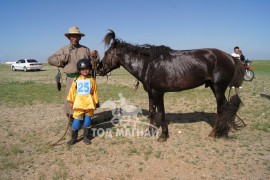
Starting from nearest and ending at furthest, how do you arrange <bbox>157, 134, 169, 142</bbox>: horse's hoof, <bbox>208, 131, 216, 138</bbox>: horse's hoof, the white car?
<bbox>157, 134, 169, 142</bbox>: horse's hoof < <bbox>208, 131, 216, 138</bbox>: horse's hoof < the white car

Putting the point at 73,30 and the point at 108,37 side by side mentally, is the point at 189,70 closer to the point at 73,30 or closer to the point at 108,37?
the point at 108,37

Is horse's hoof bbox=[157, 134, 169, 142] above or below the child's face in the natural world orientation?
below

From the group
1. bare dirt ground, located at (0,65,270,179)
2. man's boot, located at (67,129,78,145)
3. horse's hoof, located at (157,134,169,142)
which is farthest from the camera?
horse's hoof, located at (157,134,169,142)

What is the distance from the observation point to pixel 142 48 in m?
5.36

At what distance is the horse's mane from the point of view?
5246 millimetres

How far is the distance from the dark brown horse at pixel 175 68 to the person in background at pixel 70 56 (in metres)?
0.54

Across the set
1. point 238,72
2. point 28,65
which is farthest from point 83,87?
point 28,65

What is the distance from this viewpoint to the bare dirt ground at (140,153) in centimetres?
393

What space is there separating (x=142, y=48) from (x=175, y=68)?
888 mm

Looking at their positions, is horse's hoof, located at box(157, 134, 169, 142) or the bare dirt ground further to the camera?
horse's hoof, located at box(157, 134, 169, 142)

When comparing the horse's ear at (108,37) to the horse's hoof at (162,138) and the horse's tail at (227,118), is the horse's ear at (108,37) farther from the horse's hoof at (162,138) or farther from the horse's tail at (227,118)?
the horse's tail at (227,118)

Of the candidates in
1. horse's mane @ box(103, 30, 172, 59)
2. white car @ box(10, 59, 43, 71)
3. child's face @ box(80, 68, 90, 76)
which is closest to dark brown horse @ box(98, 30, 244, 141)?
horse's mane @ box(103, 30, 172, 59)

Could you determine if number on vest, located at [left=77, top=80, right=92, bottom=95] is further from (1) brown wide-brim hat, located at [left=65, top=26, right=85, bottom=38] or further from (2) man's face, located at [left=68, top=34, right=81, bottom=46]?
(1) brown wide-brim hat, located at [left=65, top=26, right=85, bottom=38]

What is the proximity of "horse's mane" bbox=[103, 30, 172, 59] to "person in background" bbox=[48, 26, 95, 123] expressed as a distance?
2.00 feet
